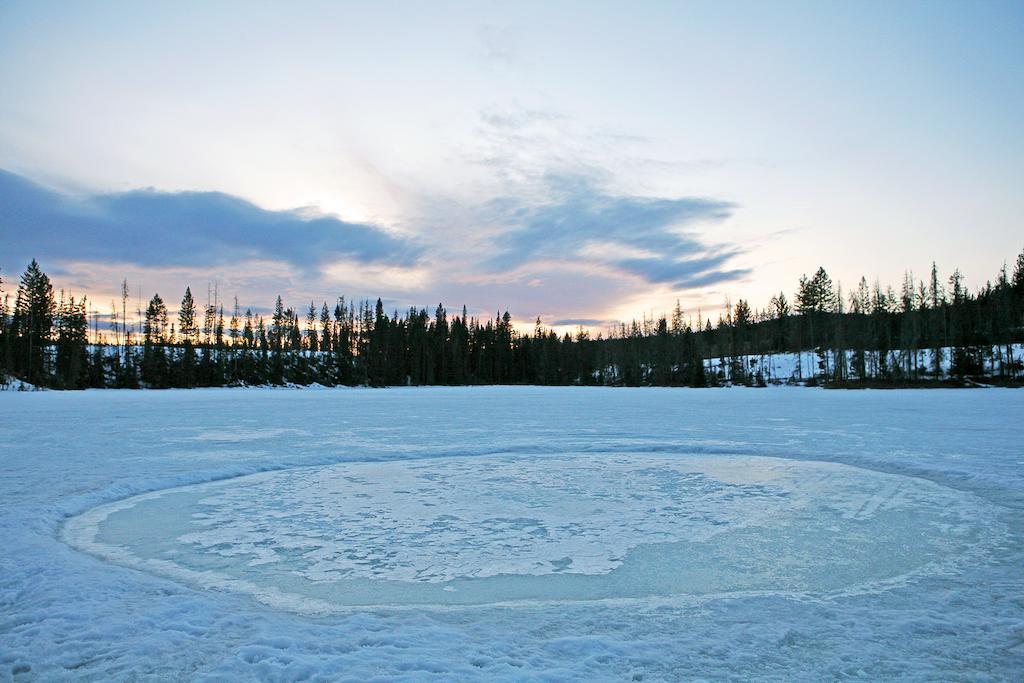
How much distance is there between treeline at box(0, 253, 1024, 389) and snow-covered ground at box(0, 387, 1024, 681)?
176ft

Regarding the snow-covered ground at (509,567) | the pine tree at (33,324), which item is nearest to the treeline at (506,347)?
the pine tree at (33,324)

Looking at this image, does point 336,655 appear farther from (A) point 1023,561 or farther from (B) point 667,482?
(B) point 667,482

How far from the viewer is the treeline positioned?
62.3m

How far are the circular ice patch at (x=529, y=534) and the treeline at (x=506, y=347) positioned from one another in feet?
179

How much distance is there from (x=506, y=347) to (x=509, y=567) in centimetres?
10070

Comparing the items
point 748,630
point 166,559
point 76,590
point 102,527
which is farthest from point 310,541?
point 748,630

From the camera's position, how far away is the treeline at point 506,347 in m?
62.3

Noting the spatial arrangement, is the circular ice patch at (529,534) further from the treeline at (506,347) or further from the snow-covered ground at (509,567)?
the treeline at (506,347)

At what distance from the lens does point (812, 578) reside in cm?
438

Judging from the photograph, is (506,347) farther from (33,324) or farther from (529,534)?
(529,534)

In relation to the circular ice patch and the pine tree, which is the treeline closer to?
the pine tree

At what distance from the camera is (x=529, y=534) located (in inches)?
222

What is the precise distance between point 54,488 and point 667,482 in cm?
817

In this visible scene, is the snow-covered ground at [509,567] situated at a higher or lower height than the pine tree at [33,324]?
lower
